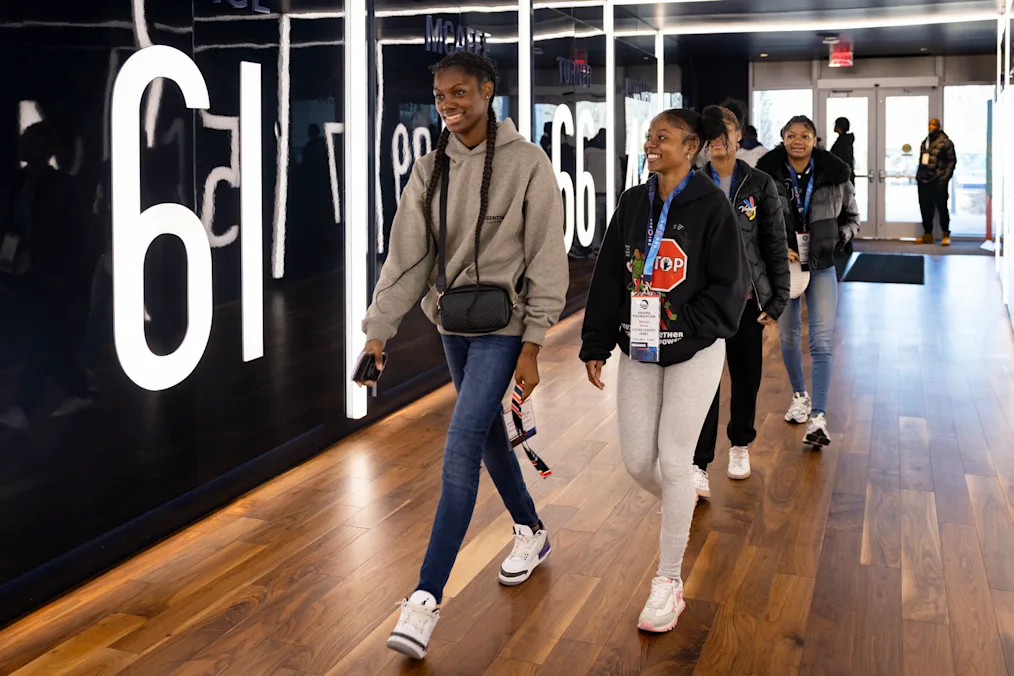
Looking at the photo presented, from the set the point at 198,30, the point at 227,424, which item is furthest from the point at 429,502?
the point at 198,30

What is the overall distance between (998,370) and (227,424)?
4.61 meters

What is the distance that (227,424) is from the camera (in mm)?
4066

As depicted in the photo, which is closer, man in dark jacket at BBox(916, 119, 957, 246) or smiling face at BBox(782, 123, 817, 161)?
smiling face at BBox(782, 123, 817, 161)

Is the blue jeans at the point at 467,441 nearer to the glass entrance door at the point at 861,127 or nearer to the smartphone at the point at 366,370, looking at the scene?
the smartphone at the point at 366,370

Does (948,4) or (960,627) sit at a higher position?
(948,4)

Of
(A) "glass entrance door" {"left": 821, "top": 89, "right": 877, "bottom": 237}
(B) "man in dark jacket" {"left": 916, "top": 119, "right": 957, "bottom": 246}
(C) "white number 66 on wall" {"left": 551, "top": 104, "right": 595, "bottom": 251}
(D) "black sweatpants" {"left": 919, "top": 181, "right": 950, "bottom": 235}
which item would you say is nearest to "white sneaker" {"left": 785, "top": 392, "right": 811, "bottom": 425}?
(C) "white number 66 on wall" {"left": 551, "top": 104, "right": 595, "bottom": 251}

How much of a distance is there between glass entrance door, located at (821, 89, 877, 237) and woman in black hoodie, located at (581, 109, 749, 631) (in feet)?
47.2

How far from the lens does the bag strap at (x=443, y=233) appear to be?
279cm

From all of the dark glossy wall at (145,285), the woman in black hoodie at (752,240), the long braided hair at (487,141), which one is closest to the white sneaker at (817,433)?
the woman in black hoodie at (752,240)

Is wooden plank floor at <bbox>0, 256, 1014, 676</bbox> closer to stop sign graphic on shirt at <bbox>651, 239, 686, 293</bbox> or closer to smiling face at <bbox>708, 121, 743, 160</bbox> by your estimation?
stop sign graphic on shirt at <bbox>651, 239, 686, 293</bbox>

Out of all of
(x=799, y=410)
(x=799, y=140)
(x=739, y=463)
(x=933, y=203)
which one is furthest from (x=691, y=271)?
(x=933, y=203)

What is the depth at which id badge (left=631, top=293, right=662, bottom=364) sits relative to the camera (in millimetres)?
2803

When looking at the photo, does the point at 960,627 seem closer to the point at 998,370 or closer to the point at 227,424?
the point at 227,424

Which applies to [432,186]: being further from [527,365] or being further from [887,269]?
[887,269]
